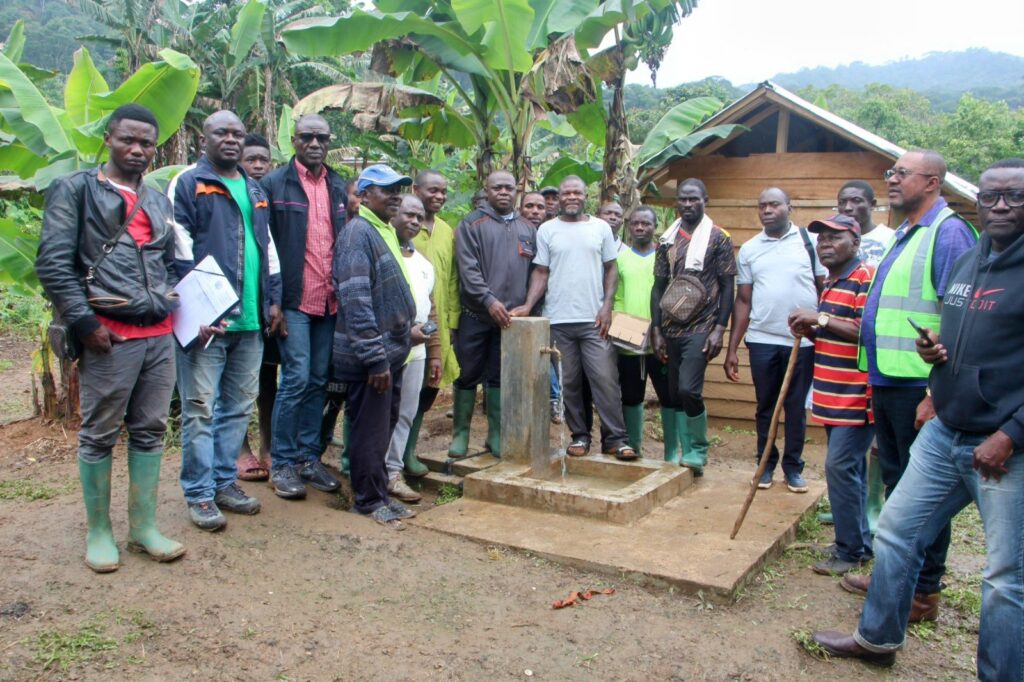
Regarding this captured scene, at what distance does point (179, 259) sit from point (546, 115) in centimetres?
439

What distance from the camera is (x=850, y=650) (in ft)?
11.9

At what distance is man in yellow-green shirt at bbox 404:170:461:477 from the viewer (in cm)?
583

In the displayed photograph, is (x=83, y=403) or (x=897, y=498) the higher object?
(x=83, y=403)

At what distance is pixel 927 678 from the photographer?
3.57 m

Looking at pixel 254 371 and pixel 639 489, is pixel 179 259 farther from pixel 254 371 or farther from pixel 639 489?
pixel 639 489

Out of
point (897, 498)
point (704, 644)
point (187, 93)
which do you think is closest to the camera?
point (897, 498)

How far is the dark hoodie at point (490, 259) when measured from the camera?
584 cm

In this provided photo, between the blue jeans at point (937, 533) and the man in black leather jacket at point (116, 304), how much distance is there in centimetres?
333

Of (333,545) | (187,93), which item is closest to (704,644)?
(333,545)

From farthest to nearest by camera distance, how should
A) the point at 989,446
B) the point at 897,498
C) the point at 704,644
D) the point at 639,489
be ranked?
1. the point at 639,489
2. the point at 704,644
3. the point at 897,498
4. the point at 989,446

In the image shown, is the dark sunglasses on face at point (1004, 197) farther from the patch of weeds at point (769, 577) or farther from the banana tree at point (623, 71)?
the banana tree at point (623, 71)

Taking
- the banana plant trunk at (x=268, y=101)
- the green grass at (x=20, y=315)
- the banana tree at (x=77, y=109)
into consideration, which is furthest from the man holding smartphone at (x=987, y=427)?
the banana plant trunk at (x=268, y=101)

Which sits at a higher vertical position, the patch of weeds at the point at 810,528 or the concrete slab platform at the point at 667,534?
the concrete slab platform at the point at 667,534

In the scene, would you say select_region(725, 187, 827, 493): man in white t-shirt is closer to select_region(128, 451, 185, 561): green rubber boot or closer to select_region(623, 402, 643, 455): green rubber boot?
select_region(623, 402, 643, 455): green rubber boot
